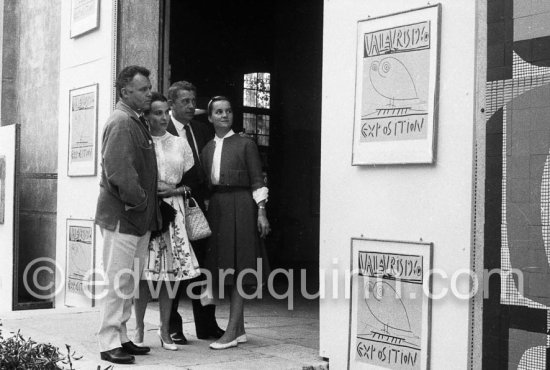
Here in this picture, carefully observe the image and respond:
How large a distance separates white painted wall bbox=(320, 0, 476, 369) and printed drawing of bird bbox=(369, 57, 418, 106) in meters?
0.21

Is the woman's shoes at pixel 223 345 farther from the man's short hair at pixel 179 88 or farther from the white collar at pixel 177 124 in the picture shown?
the man's short hair at pixel 179 88

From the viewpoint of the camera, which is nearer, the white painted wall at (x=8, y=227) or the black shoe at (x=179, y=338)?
the black shoe at (x=179, y=338)

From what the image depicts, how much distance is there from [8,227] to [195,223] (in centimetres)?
429

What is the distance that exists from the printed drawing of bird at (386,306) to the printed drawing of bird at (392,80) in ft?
3.68

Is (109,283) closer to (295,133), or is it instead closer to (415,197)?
(415,197)

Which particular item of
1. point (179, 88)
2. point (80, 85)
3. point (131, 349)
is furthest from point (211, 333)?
point (80, 85)

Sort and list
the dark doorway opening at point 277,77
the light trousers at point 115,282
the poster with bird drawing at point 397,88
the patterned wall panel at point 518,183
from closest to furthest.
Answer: the patterned wall panel at point 518,183, the poster with bird drawing at point 397,88, the light trousers at point 115,282, the dark doorway opening at point 277,77

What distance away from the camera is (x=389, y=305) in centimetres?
462

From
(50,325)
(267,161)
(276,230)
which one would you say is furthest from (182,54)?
(50,325)

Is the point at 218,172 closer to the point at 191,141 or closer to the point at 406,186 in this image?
the point at 191,141

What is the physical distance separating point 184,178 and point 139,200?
0.73 metres

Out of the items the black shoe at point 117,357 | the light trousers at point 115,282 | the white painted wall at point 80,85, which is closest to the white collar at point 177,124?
the light trousers at point 115,282

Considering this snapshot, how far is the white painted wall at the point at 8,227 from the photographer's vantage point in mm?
8867

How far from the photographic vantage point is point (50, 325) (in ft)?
20.9
